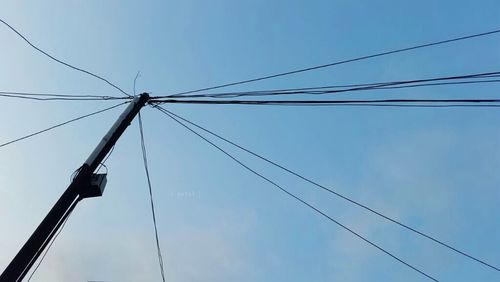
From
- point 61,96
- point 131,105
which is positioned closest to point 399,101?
point 131,105

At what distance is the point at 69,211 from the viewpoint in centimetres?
420

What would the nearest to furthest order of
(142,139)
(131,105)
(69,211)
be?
(69,211) < (131,105) < (142,139)

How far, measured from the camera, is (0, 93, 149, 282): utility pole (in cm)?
362

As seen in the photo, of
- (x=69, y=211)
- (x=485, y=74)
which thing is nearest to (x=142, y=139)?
(x=69, y=211)

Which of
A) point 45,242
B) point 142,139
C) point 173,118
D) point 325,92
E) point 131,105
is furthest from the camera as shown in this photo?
point 142,139

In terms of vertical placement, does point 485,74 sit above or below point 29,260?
above

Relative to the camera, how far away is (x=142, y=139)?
746 cm

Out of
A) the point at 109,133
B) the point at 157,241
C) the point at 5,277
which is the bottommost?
the point at 157,241

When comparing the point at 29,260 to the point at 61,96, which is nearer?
the point at 29,260

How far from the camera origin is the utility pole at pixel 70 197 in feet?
11.9

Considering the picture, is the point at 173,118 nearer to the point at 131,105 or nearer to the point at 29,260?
the point at 131,105

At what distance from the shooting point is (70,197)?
13.8ft

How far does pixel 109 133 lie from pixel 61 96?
276 cm

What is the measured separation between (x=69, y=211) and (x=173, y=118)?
2951 millimetres
